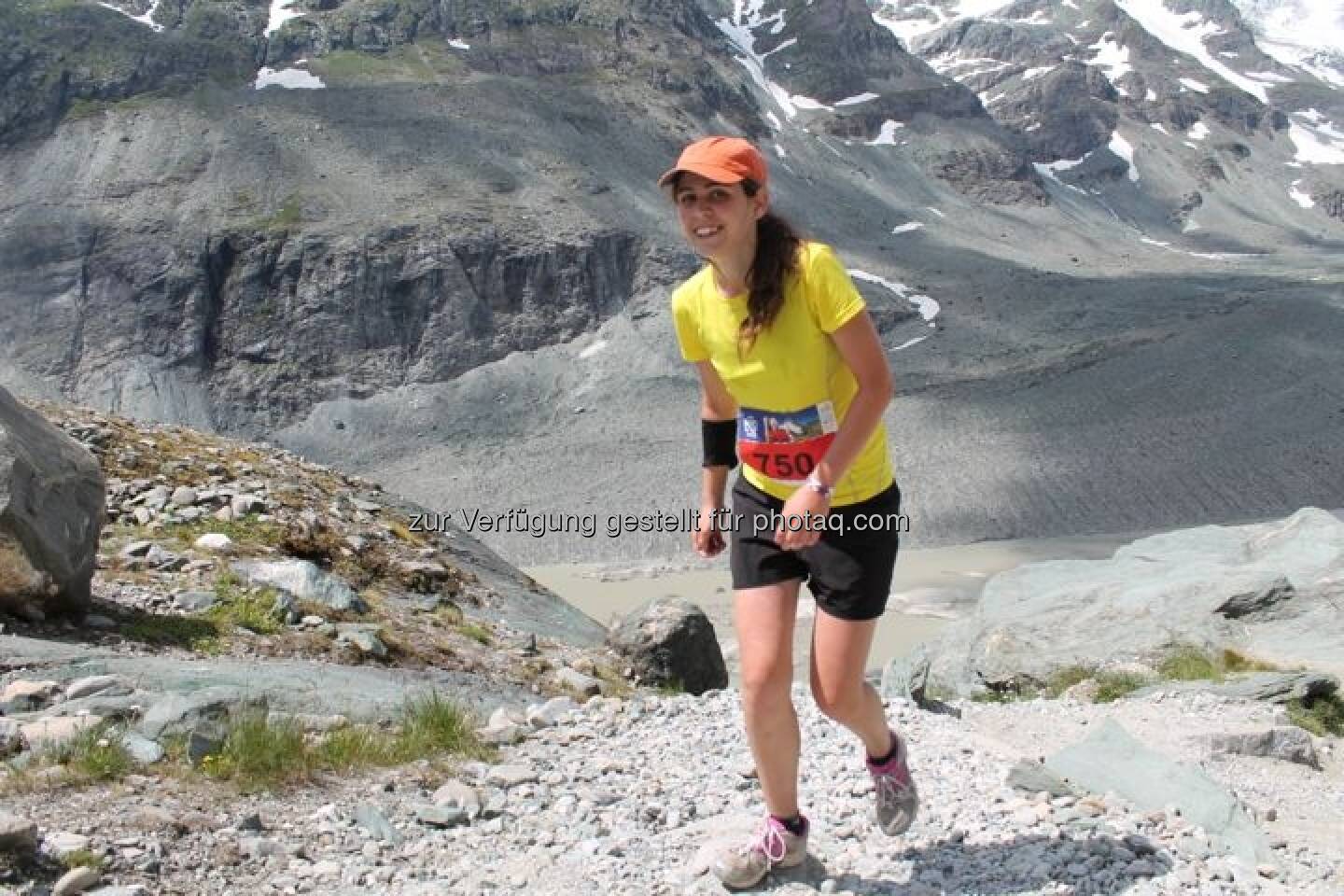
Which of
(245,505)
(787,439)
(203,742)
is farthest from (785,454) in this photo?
(245,505)

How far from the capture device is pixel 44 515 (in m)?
7.52

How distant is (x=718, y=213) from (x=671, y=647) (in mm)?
8434

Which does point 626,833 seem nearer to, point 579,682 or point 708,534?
point 708,534

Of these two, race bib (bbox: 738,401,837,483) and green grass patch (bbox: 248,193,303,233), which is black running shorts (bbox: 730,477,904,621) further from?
green grass patch (bbox: 248,193,303,233)

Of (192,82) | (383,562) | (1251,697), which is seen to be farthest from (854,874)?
(192,82)

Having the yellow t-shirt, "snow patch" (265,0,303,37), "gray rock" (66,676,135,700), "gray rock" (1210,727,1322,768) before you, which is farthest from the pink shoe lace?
"snow patch" (265,0,303,37)

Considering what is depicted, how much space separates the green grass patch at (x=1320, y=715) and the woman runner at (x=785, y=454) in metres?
5.64

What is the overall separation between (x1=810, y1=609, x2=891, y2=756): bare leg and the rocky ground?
0.67 m

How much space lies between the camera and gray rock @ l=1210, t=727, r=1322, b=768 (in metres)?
7.47

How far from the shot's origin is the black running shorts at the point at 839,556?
14.3ft

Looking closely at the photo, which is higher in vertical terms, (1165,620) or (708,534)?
(708,534)

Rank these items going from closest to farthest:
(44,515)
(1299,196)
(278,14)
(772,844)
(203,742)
→ (772,844) → (203,742) → (44,515) → (278,14) → (1299,196)

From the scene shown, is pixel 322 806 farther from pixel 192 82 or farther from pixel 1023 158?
pixel 1023 158

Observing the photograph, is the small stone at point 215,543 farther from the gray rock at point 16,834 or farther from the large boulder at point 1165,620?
the large boulder at point 1165,620
